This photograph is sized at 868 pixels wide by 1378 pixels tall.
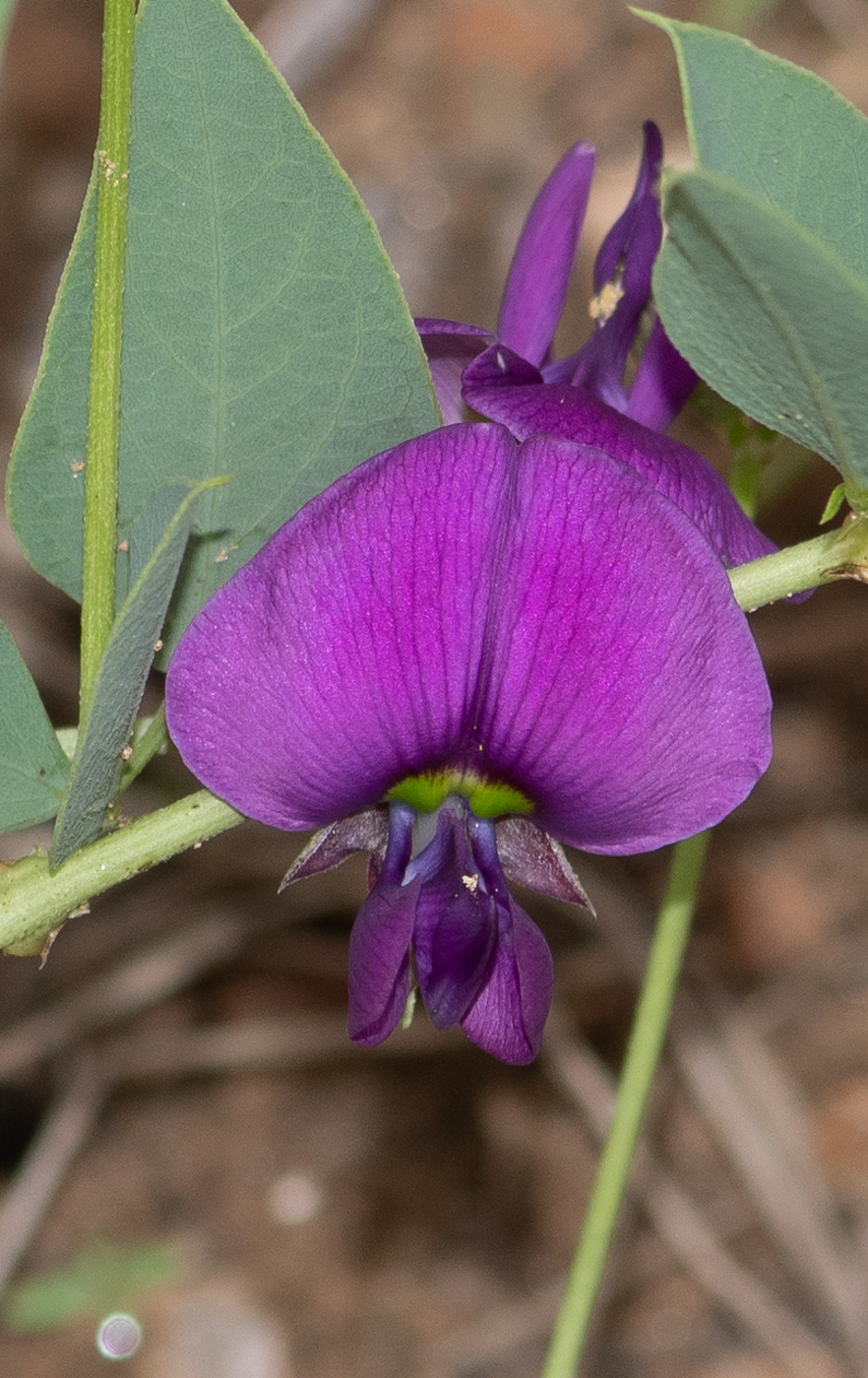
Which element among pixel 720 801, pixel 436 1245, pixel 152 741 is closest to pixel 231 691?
pixel 152 741

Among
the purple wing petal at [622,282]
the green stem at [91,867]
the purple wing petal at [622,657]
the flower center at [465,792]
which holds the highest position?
the purple wing petal at [622,282]

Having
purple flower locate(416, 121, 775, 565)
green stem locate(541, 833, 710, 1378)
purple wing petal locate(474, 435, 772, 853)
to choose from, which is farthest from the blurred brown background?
purple wing petal locate(474, 435, 772, 853)

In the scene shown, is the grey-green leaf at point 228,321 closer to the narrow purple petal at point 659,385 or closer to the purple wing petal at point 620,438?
the purple wing petal at point 620,438

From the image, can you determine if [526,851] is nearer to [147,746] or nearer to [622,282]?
[147,746]

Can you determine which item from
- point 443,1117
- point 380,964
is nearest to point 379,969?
point 380,964

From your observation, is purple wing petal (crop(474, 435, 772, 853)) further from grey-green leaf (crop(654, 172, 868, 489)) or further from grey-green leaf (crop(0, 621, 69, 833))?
grey-green leaf (crop(0, 621, 69, 833))

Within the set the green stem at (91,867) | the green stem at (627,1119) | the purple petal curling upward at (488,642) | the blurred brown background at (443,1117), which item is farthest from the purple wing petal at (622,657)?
the blurred brown background at (443,1117)
